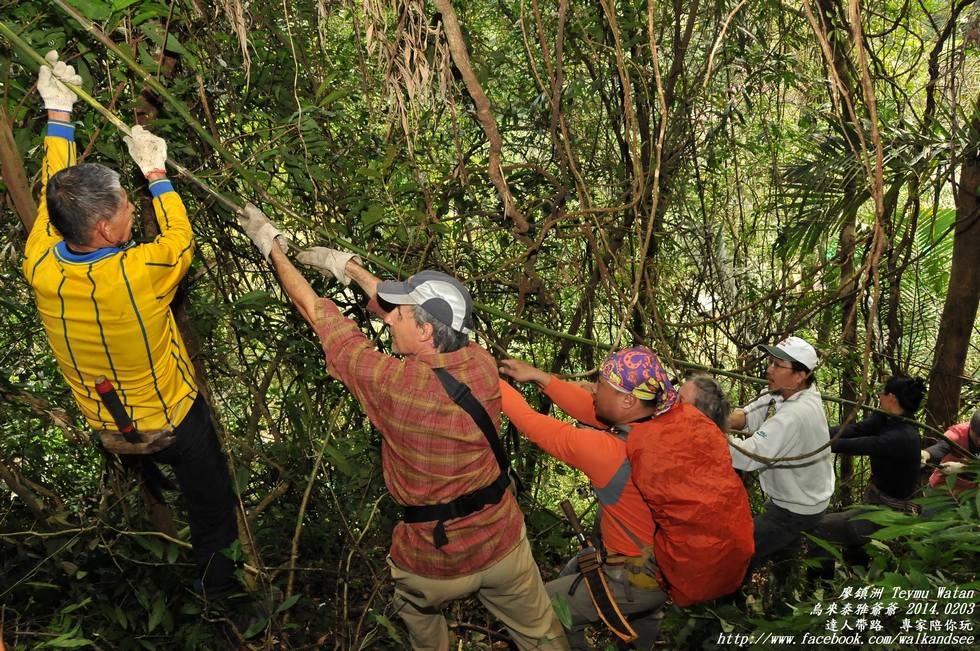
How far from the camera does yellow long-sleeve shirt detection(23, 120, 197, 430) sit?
218 centimetres

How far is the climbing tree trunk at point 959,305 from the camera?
4.52 meters

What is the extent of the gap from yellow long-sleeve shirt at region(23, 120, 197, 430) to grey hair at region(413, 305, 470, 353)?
764 millimetres

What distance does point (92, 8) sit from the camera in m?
2.10

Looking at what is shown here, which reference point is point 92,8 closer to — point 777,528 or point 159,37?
point 159,37

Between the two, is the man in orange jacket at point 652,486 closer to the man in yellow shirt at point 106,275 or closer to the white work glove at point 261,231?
the white work glove at point 261,231

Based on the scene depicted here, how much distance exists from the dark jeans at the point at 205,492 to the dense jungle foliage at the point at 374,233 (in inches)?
3.2

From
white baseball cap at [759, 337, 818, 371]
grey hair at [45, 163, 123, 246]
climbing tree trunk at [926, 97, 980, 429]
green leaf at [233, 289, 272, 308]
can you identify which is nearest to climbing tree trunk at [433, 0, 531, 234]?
green leaf at [233, 289, 272, 308]

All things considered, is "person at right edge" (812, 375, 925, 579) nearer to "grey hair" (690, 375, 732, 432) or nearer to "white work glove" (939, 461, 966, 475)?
"white work glove" (939, 461, 966, 475)

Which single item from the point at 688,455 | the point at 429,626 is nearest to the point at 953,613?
the point at 688,455

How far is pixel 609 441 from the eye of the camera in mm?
2693

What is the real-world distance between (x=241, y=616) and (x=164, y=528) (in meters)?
0.50

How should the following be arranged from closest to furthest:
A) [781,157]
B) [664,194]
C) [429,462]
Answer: [429,462], [664,194], [781,157]

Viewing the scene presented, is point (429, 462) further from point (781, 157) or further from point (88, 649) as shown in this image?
point (781, 157)

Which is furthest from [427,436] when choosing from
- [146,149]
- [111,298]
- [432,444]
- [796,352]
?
[796,352]
